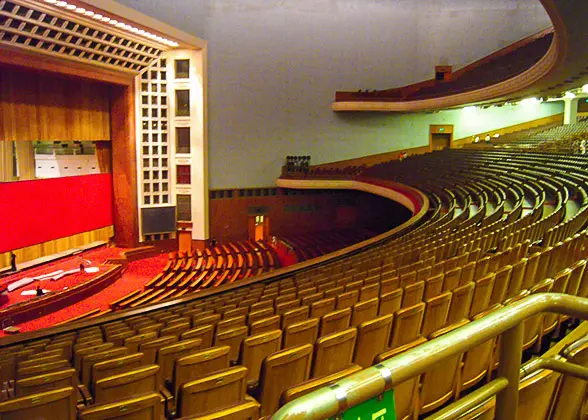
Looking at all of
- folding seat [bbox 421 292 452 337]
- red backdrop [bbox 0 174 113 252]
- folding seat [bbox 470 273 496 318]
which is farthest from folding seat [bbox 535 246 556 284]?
red backdrop [bbox 0 174 113 252]

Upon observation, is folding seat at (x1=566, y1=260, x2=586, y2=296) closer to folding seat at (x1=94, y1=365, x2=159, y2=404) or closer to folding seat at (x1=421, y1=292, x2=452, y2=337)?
folding seat at (x1=421, y1=292, x2=452, y2=337)

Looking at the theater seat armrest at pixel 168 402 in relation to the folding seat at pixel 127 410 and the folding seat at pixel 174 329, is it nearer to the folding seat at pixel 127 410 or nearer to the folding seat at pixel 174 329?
the folding seat at pixel 127 410

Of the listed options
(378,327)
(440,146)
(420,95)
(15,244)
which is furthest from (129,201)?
(378,327)

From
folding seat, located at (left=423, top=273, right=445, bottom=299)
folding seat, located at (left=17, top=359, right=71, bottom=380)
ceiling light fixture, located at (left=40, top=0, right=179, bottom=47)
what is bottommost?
folding seat, located at (left=17, top=359, right=71, bottom=380)

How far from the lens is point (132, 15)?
26.3 ft

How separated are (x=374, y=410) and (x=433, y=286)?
2016 mm

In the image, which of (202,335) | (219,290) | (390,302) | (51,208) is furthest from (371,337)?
(51,208)

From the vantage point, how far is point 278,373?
5.08 ft

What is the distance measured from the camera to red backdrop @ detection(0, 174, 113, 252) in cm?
821

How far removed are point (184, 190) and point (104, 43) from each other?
346 cm

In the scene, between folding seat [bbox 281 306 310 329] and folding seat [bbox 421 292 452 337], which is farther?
folding seat [bbox 281 306 310 329]

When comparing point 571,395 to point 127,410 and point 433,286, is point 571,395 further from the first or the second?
point 433,286

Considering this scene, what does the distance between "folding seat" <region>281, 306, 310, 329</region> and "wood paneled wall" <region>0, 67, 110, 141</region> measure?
7.12 m

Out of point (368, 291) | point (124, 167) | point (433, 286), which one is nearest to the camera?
point (433, 286)
